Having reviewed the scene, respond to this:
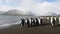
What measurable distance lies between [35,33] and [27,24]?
30.3ft

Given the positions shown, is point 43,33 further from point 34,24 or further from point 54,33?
point 34,24

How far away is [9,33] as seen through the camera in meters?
17.8

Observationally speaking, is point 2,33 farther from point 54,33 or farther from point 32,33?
point 54,33

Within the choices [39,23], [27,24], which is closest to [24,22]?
[27,24]

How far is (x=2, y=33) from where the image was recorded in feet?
58.8

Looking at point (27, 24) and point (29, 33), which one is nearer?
point (29, 33)

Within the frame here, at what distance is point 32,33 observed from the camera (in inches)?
695

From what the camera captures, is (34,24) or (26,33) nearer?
(26,33)

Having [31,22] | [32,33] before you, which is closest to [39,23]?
[31,22]

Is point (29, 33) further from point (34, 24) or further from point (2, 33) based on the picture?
point (34, 24)

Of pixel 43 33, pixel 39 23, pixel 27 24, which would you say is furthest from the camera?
pixel 39 23

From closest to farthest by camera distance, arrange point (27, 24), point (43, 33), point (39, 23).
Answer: point (43, 33), point (27, 24), point (39, 23)

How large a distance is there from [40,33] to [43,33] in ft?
1.07

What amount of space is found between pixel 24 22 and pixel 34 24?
1705 mm
